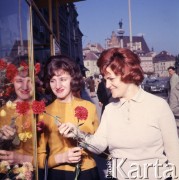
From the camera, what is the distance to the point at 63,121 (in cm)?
211

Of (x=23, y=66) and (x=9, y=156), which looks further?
(x=23, y=66)

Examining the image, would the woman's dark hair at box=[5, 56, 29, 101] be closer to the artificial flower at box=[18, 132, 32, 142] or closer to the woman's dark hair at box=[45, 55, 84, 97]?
the artificial flower at box=[18, 132, 32, 142]

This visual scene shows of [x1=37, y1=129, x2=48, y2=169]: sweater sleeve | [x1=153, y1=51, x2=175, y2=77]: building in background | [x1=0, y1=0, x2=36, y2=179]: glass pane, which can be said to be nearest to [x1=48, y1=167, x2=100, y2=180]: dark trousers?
[x1=37, y1=129, x2=48, y2=169]: sweater sleeve

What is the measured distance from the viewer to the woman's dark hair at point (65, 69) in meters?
2.16

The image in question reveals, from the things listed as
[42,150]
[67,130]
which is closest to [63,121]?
[42,150]

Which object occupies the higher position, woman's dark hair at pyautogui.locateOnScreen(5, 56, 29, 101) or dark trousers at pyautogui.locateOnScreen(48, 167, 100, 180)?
woman's dark hair at pyautogui.locateOnScreen(5, 56, 29, 101)

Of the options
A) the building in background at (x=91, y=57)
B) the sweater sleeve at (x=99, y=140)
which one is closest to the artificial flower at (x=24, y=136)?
the sweater sleeve at (x=99, y=140)

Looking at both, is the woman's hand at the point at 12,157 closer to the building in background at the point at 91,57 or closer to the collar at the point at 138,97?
the collar at the point at 138,97

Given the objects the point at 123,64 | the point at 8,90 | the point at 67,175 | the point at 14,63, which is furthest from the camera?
the point at 67,175

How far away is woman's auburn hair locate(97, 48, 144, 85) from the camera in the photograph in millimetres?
1843

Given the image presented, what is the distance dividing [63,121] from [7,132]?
28.6 inches

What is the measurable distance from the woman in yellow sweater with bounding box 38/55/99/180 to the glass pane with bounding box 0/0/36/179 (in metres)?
0.29

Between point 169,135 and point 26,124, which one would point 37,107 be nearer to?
point 26,124

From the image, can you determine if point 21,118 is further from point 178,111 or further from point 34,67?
point 178,111
